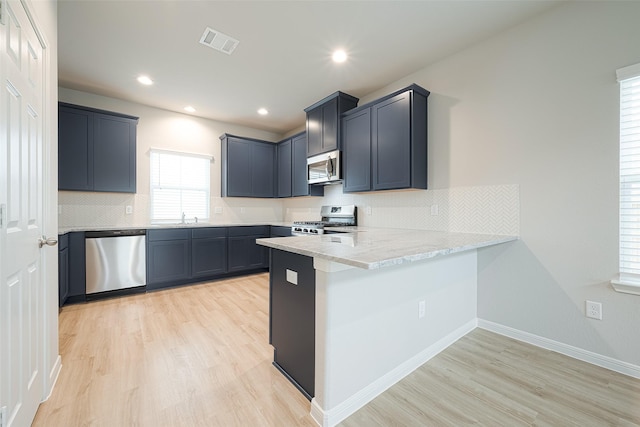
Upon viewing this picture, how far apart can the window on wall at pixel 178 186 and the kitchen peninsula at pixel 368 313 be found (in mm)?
3259

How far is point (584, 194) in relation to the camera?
2031mm

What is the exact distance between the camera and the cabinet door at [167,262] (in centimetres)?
370

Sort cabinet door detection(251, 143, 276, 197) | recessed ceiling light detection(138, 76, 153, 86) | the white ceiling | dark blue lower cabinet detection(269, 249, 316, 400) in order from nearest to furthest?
dark blue lower cabinet detection(269, 249, 316, 400) → the white ceiling → recessed ceiling light detection(138, 76, 153, 86) → cabinet door detection(251, 143, 276, 197)

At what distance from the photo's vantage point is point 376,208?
12.0 ft

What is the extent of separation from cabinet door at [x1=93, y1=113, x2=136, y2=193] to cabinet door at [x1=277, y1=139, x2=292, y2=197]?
2.32 meters

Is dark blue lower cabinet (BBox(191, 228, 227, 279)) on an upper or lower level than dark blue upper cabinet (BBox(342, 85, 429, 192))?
lower

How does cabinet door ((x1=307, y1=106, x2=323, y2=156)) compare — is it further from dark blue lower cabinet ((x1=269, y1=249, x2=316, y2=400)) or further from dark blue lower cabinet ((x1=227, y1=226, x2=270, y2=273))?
dark blue lower cabinet ((x1=269, y1=249, x2=316, y2=400))

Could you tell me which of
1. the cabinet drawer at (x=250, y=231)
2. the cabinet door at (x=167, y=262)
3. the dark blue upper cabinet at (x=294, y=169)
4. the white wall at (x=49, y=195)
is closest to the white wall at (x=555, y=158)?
the dark blue upper cabinet at (x=294, y=169)

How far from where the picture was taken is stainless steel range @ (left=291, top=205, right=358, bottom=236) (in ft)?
12.4

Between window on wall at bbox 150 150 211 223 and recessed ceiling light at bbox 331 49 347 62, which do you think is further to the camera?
window on wall at bbox 150 150 211 223

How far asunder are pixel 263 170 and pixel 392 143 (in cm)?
285

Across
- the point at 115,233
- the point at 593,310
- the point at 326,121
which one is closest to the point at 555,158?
the point at 593,310

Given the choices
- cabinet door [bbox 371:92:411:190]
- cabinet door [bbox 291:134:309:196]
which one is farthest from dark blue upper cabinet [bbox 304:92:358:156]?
cabinet door [bbox 371:92:411:190]

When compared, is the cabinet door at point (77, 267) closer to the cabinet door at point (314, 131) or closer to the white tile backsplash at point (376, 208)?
the white tile backsplash at point (376, 208)
